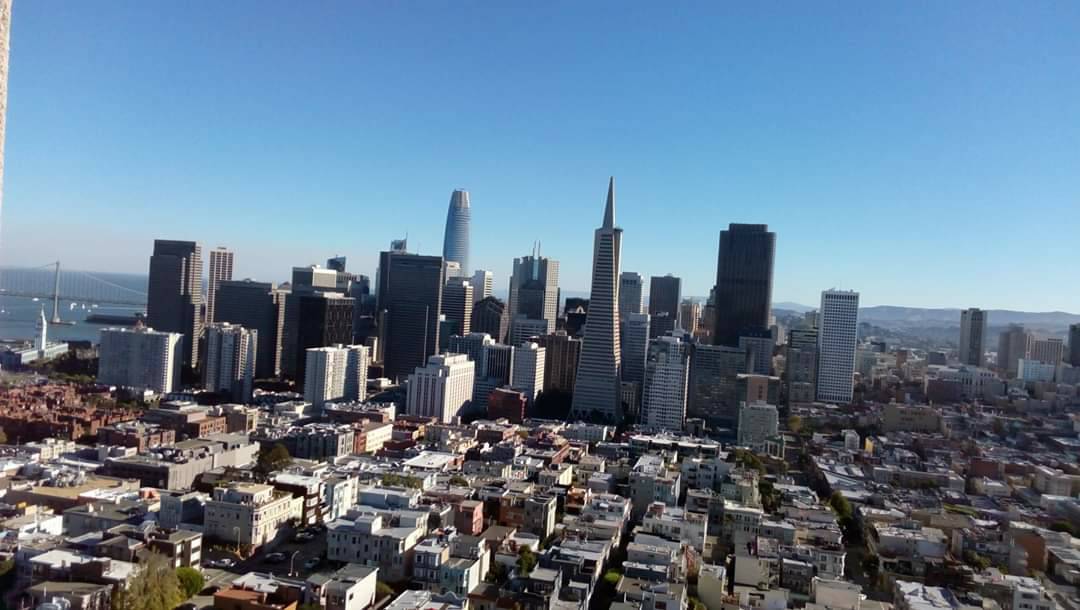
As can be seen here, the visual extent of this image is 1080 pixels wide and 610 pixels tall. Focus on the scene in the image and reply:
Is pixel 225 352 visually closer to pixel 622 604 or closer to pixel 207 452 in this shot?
pixel 207 452

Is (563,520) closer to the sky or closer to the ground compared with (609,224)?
closer to the ground

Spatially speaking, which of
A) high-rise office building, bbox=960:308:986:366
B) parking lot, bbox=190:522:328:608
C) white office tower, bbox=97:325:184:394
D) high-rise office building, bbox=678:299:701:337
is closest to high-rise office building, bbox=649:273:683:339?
high-rise office building, bbox=678:299:701:337

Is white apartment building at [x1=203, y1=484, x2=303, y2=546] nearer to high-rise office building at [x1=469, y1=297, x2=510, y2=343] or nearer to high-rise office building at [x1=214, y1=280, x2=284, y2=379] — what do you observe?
high-rise office building at [x1=214, y1=280, x2=284, y2=379]

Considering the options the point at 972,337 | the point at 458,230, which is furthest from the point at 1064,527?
the point at 458,230

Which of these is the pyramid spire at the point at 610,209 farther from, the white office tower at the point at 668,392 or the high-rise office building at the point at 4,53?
the high-rise office building at the point at 4,53

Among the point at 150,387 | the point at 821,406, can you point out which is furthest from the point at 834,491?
the point at 150,387

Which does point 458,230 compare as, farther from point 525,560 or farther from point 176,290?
point 525,560

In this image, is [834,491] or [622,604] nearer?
[622,604]
